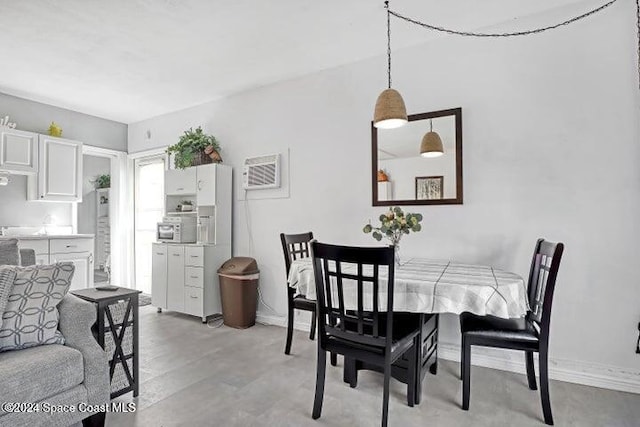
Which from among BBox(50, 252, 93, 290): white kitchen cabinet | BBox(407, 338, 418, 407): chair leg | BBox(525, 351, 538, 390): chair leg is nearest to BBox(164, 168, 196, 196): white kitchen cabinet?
BBox(50, 252, 93, 290): white kitchen cabinet

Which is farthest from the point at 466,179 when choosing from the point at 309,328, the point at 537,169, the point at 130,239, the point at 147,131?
the point at 130,239

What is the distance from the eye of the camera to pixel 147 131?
5.09 meters

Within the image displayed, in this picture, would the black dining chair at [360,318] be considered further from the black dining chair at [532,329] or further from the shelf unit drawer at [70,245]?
the shelf unit drawer at [70,245]

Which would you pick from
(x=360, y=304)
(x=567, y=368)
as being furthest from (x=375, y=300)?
(x=567, y=368)

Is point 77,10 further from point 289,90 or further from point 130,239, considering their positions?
point 130,239

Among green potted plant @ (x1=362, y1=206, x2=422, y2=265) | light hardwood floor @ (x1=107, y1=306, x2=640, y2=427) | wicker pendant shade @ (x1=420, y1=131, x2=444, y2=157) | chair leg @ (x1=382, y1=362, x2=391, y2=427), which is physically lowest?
light hardwood floor @ (x1=107, y1=306, x2=640, y2=427)

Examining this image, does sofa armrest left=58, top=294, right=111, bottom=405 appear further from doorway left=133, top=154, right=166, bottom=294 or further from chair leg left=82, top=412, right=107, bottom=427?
doorway left=133, top=154, right=166, bottom=294

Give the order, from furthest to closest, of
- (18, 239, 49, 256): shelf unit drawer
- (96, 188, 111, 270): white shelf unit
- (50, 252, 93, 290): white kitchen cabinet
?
(96, 188, 111, 270): white shelf unit, (50, 252, 93, 290): white kitchen cabinet, (18, 239, 49, 256): shelf unit drawer

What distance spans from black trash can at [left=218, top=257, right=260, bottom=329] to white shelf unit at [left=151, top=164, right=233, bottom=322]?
7.4 inches

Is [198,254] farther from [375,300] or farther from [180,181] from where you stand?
[375,300]

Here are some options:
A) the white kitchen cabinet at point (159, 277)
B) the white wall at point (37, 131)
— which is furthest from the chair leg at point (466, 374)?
the white wall at point (37, 131)

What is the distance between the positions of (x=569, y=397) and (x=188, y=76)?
4.18 meters

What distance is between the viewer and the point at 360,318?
185 centimetres

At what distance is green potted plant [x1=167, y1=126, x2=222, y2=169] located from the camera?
412cm
